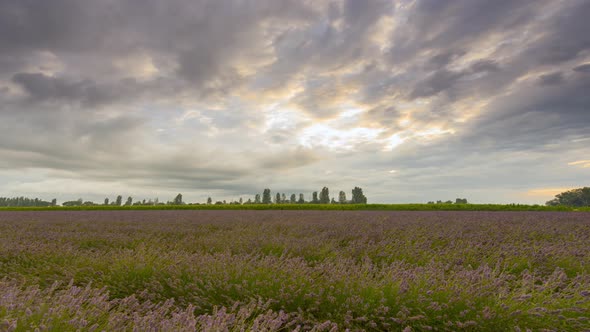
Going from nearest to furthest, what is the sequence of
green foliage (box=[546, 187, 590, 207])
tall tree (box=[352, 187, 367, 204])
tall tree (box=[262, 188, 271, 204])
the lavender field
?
the lavender field, green foliage (box=[546, 187, 590, 207]), tall tree (box=[352, 187, 367, 204]), tall tree (box=[262, 188, 271, 204])

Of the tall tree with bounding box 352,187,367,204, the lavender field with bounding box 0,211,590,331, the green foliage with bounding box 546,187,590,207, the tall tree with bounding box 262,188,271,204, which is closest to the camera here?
the lavender field with bounding box 0,211,590,331

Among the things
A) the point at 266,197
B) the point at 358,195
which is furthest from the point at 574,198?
the point at 266,197

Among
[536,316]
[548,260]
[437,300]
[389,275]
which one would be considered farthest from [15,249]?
[548,260]

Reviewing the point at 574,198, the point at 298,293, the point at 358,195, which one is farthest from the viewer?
the point at 358,195

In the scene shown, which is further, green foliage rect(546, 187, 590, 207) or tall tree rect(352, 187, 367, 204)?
tall tree rect(352, 187, 367, 204)

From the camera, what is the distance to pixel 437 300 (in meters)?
2.27

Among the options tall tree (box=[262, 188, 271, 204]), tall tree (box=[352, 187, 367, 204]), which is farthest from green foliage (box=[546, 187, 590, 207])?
tall tree (box=[262, 188, 271, 204])

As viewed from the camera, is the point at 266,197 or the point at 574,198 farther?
the point at 266,197

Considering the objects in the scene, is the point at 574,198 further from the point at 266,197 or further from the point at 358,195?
the point at 266,197

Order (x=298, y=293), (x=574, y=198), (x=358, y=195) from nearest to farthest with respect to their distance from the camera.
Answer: (x=298, y=293) → (x=574, y=198) → (x=358, y=195)

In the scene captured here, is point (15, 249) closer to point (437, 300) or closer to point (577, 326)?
point (437, 300)

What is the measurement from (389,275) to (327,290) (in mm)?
610

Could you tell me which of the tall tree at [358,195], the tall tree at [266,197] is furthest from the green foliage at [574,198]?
the tall tree at [266,197]

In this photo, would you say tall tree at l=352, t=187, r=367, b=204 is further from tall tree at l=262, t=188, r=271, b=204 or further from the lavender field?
the lavender field
